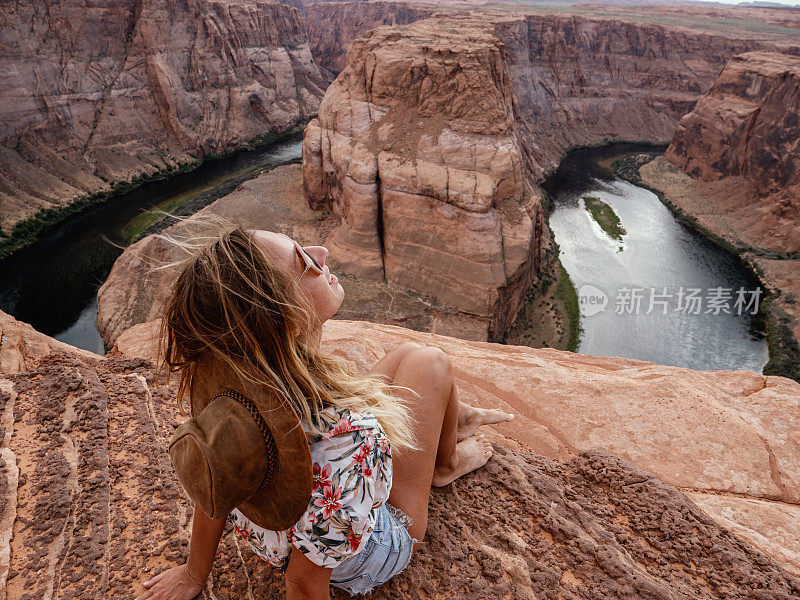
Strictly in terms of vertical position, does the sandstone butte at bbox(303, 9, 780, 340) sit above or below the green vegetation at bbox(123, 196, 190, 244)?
above

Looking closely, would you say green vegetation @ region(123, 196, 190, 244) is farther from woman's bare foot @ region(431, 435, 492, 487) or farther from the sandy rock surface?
woman's bare foot @ region(431, 435, 492, 487)

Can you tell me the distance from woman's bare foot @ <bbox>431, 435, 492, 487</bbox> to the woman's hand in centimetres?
A: 145

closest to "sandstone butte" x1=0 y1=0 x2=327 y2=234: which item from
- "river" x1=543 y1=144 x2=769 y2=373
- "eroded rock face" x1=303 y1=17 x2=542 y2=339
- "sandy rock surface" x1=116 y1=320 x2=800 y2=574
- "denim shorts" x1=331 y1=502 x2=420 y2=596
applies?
"eroded rock face" x1=303 y1=17 x2=542 y2=339

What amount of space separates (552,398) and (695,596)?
241cm

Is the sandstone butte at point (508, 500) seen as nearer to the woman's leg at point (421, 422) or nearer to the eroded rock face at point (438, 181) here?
the woman's leg at point (421, 422)

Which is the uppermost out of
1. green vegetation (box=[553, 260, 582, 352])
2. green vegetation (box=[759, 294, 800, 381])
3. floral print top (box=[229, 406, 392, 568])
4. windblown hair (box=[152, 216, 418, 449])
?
windblown hair (box=[152, 216, 418, 449])

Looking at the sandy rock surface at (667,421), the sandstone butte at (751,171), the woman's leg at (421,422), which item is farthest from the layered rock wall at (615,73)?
the woman's leg at (421,422)

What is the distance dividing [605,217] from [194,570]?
33.9 m

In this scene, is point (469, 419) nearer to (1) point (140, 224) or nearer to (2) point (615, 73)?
(1) point (140, 224)

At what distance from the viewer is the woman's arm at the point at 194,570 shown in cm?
212

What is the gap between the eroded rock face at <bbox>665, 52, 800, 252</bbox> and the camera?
1141 inches

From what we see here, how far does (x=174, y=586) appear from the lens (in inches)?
90.4

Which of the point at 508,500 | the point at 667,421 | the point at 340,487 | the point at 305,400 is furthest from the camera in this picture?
the point at 667,421

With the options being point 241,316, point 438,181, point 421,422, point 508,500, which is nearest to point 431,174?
point 438,181
